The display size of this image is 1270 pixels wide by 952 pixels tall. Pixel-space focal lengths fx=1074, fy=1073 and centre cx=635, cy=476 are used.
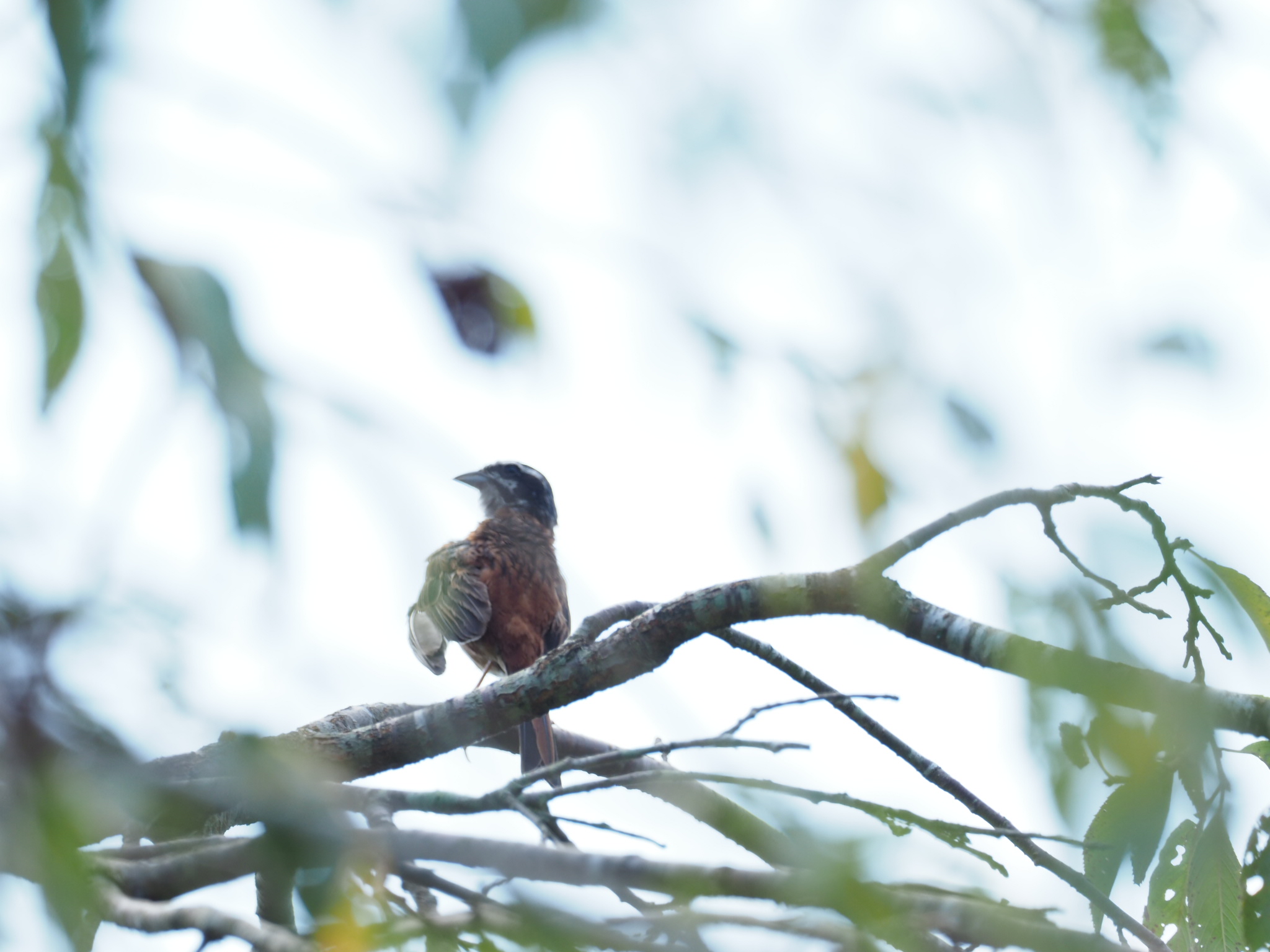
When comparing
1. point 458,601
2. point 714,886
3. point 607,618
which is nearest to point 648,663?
point 607,618

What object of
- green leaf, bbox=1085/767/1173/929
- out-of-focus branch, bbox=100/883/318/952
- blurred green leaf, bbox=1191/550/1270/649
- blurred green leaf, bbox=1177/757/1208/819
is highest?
blurred green leaf, bbox=1191/550/1270/649

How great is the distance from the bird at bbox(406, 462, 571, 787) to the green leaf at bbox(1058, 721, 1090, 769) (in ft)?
11.8

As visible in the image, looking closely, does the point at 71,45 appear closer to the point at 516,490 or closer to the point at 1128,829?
the point at 1128,829

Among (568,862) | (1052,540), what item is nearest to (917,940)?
(568,862)

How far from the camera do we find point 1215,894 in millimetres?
2281

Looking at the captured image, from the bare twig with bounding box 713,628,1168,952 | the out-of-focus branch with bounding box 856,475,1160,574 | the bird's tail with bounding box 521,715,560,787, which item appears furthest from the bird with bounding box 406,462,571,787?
the out-of-focus branch with bounding box 856,475,1160,574

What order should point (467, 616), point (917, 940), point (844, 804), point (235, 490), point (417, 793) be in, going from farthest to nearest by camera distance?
point (467, 616) → point (417, 793) → point (844, 804) → point (917, 940) → point (235, 490)

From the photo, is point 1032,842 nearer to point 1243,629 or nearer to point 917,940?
point 1243,629

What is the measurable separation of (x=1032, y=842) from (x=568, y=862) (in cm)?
156

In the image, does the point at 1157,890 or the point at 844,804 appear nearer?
the point at 844,804

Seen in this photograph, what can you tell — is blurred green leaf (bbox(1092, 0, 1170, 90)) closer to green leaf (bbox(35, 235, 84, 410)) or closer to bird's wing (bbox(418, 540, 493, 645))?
green leaf (bbox(35, 235, 84, 410))

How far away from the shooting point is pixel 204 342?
1091mm

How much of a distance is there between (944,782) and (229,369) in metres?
2.49

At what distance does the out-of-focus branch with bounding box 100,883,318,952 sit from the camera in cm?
155
